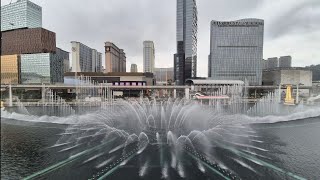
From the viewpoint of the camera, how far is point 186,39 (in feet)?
455

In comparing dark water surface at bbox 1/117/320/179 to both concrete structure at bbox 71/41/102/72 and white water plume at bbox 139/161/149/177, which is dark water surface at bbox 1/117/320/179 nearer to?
white water plume at bbox 139/161/149/177

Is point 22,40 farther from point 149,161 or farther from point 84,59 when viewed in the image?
point 84,59

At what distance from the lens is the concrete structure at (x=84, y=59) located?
8700 cm

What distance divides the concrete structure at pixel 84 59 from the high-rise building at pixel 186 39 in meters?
46.9

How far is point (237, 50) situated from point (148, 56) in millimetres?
76521

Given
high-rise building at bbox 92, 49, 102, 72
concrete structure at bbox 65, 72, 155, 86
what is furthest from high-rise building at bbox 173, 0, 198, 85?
high-rise building at bbox 92, 49, 102, 72

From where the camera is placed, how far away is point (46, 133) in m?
26.5

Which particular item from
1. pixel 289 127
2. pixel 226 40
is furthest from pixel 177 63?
pixel 289 127

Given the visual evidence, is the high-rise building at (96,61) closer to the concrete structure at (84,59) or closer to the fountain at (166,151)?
the concrete structure at (84,59)

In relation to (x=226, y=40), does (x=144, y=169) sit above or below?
below

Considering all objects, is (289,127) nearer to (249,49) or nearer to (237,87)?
(237,87)

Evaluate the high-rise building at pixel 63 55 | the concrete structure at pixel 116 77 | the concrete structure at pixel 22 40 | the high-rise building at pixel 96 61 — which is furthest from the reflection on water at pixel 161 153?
the high-rise building at pixel 96 61

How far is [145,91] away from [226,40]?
5008cm

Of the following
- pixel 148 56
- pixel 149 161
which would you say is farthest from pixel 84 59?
pixel 149 161
